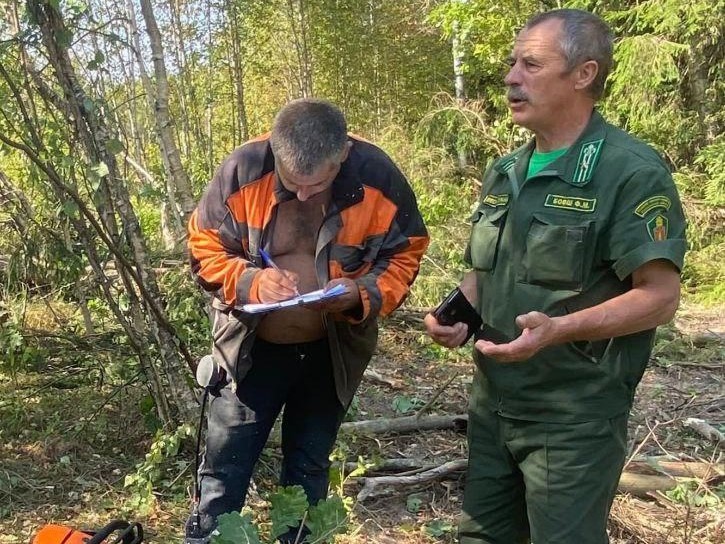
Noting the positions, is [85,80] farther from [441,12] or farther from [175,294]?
[441,12]

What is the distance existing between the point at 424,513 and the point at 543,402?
61.7 inches

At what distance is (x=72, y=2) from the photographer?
9.46 feet

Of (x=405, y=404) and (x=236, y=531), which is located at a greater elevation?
(x=236, y=531)

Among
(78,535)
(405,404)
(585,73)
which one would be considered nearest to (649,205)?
(585,73)

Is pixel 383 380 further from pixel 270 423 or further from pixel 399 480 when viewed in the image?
pixel 270 423

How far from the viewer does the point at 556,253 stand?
1.82m

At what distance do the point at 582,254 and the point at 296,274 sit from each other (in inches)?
35.5

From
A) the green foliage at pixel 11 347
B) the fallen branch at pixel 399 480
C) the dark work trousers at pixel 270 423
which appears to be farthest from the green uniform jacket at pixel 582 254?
the green foliage at pixel 11 347

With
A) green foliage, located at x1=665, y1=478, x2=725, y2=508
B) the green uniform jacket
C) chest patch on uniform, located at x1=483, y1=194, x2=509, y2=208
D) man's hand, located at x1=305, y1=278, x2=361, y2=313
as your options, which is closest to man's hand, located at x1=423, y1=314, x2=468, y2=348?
the green uniform jacket

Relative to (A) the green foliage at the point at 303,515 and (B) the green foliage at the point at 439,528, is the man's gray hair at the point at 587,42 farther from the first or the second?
(B) the green foliage at the point at 439,528

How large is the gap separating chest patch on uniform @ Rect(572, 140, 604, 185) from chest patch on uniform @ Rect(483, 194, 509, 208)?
0.84ft

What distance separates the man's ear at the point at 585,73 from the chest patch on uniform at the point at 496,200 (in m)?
0.36

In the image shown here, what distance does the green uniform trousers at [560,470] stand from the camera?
1.86 m

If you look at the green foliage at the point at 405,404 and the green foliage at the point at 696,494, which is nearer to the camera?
the green foliage at the point at 696,494
